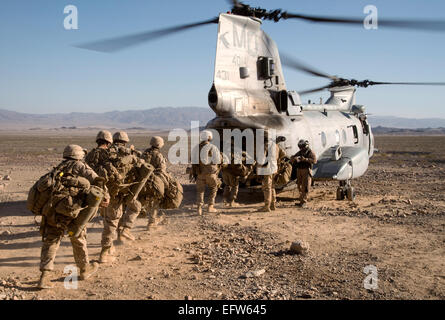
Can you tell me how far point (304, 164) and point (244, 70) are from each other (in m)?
2.90

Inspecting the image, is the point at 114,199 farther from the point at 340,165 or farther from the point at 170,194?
the point at 340,165

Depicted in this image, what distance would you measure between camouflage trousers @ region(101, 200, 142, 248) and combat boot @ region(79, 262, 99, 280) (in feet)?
1.59

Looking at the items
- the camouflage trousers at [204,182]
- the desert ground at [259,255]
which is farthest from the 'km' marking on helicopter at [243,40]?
the desert ground at [259,255]

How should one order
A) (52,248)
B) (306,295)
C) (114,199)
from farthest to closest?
(114,199)
(52,248)
(306,295)

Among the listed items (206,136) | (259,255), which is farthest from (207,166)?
(259,255)

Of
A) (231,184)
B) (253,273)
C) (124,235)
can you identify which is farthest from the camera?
(231,184)

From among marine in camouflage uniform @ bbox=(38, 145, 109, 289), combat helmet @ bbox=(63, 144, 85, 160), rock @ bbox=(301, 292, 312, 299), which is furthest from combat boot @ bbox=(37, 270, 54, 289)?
rock @ bbox=(301, 292, 312, 299)

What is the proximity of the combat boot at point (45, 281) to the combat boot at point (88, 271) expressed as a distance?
0.40 metres

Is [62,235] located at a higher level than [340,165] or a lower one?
lower

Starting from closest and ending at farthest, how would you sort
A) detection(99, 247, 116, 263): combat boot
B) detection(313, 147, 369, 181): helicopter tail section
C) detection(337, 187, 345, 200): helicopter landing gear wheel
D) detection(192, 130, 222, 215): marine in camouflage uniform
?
1. detection(99, 247, 116, 263): combat boot
2. detection(192, 130, 222, 215): marine in camouflage uniform
3. detection(313, 147, 369, 181): helicopter tail section
4. detection(337, 187, 345, 200): helicopter landing gear wheel

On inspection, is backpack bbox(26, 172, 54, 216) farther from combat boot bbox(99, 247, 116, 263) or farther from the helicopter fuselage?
the helicopter fuselage

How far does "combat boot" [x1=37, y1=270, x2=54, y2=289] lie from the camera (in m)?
4.93

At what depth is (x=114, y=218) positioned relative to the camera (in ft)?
20.6
